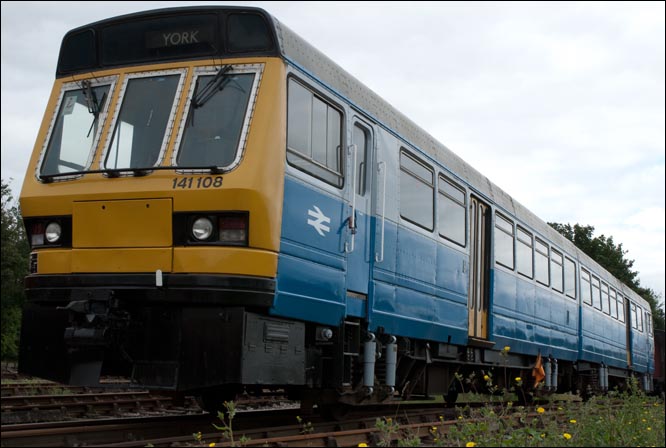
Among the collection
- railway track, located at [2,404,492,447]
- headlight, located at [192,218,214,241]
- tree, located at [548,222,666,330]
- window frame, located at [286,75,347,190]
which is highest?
tree, located at [548,222,666,330]

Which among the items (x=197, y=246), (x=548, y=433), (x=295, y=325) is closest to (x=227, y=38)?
(x=197, y=246)

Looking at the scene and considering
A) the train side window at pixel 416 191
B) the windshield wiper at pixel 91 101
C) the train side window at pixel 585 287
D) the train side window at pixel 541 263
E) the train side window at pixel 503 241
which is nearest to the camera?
the windshield wiper at pixel 91 101

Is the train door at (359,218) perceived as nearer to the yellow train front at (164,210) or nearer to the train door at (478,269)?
the yellow train front at (164,210)

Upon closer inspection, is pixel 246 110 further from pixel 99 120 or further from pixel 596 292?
pixel 596 292

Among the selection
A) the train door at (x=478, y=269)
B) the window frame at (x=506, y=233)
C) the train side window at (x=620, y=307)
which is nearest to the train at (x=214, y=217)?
the train door at (x=478, y=269)

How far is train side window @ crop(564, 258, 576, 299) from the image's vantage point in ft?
52.5

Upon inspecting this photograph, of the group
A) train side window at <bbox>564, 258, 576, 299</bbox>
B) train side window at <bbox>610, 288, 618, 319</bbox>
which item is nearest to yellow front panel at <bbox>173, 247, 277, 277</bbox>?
train side window at <bbox>564, 258, 576, 299</bbox>

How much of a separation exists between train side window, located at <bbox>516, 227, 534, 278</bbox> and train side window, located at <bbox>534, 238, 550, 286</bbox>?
31 centimetres

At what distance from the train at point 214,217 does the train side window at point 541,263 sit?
5.93 metres

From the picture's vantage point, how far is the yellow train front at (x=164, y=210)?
248 inches

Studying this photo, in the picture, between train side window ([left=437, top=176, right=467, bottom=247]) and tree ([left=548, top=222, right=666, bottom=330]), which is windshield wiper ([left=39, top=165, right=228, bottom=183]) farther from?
tree ([left=548, top=222, right=666, bottom=330])

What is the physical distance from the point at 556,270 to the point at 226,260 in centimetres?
1041

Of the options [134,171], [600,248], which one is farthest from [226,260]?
[600,248]

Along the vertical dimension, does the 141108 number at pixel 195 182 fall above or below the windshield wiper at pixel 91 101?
below
